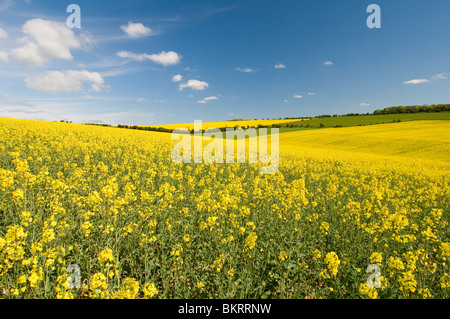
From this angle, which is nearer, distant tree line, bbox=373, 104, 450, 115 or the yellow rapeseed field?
the yellow rapeseed field

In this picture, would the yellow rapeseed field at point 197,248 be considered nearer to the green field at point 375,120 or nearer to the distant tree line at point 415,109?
the green field at point 375,120

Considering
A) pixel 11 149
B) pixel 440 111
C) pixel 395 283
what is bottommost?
pixel 395 283

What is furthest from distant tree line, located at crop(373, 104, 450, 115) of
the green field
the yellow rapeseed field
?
the yellow rapeseed field

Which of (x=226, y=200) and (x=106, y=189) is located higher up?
(x=106, y=189)

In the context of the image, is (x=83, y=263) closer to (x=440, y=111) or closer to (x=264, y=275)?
(x=264, y=275)

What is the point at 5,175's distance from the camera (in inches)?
199

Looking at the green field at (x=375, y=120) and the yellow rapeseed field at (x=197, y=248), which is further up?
the green field at (x=375, y=120)

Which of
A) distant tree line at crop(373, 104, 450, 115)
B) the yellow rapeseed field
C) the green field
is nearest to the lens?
the yellow rapeseed field

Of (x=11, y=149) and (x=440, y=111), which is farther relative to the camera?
(x=440, y=111)

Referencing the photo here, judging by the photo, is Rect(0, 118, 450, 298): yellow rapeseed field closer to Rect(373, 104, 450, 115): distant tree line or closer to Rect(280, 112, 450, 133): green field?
Rect(280, 112, 450, 133): green field

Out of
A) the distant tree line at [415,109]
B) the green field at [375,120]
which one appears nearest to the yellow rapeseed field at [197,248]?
the green field at [375,120]

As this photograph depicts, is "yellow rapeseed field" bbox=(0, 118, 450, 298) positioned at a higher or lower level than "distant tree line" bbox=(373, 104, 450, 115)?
lower
